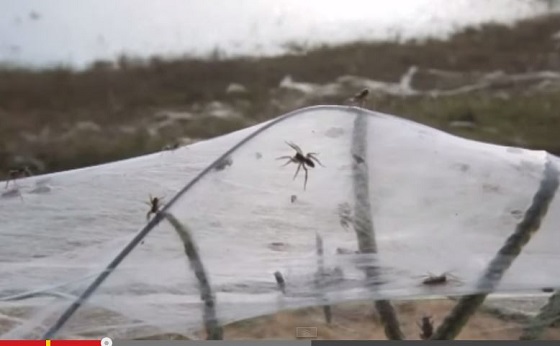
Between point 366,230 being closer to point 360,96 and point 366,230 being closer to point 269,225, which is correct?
point 269,225

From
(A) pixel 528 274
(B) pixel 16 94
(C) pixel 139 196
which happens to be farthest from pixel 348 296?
(B) pixel 16 94

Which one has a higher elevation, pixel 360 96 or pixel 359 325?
pixel 360 96

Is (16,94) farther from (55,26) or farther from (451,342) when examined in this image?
(451,342)

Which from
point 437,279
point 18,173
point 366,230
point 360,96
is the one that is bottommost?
point 437,279

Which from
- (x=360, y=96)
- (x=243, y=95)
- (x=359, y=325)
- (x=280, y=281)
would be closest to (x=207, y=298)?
(x=280, y=281)

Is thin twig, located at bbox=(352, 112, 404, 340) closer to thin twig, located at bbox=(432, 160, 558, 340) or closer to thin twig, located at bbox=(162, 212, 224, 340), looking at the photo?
thin twig, located at bbox=(432, 160, 558, 340)

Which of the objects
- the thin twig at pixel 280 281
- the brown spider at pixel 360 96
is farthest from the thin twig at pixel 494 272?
the brown spider at pixel 360 96
